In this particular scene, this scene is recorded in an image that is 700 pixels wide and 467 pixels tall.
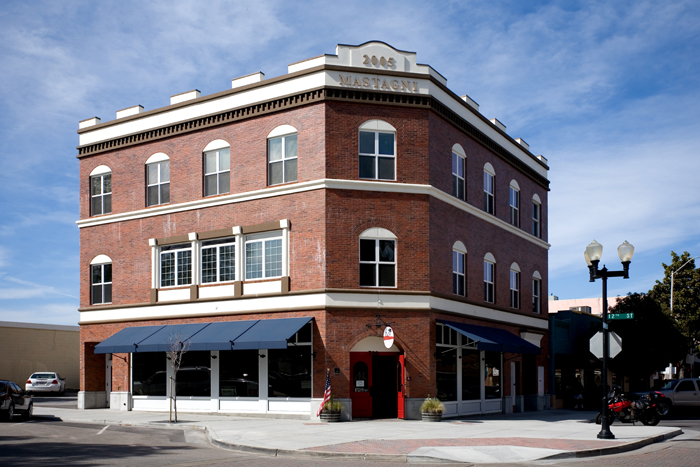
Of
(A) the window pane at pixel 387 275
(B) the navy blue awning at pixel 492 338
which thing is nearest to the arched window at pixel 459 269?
(B) the navy blue awning at pixel 492 338

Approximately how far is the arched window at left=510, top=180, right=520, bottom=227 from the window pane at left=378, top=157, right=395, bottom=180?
11077 mm

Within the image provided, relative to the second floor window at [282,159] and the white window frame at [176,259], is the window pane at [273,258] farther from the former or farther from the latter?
the white window frame at [176,259]

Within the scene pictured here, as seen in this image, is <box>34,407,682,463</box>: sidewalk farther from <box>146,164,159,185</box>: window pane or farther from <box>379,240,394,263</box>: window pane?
<box>146,164,159,185</box>: window pane

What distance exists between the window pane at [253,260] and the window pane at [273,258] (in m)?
0.36

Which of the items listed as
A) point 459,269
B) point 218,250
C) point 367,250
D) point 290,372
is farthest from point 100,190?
point 459,269

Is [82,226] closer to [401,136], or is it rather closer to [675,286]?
[401,136]

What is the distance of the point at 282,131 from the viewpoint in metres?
27.8

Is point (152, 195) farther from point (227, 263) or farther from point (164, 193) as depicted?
point (227, 263)

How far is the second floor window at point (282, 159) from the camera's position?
2759cm

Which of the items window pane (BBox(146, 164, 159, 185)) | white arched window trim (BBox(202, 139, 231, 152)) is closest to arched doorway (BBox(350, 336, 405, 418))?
white arched window trim (BBox(202, 139, 231, 152))

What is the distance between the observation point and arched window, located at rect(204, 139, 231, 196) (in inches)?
1156

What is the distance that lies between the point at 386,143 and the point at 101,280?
15049mm

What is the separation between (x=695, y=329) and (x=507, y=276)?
20715 mm

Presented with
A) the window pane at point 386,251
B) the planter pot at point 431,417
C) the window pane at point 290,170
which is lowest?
the planter pot at point 431,417
